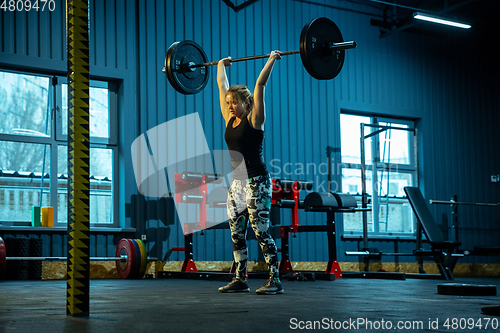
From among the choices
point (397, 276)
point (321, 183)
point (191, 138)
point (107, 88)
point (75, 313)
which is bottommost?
point (397, 276)

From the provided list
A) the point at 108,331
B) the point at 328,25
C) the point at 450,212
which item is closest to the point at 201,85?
the point at 328,25

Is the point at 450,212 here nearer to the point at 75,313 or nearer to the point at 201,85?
the point at 201,85

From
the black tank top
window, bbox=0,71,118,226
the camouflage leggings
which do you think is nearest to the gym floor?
the camouflage leggings

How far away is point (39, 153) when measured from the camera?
572 centimetres

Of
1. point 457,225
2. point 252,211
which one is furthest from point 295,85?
point 252,211

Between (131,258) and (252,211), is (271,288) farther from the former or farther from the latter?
(131,258)

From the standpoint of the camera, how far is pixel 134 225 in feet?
19.6

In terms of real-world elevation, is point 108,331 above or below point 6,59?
below

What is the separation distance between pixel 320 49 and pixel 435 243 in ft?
9.78

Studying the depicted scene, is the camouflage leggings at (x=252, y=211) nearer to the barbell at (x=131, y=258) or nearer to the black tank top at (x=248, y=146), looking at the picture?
the black tank top at (x=248, y=146)

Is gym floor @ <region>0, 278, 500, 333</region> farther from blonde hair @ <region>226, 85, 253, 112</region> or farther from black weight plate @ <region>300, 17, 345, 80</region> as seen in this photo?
black weight plate @ <region>300, 17, 345, 80</region>

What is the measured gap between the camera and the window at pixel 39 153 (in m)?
5.55

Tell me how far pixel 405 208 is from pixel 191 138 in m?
3.35

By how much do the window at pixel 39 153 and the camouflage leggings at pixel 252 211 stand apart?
3171 mm
